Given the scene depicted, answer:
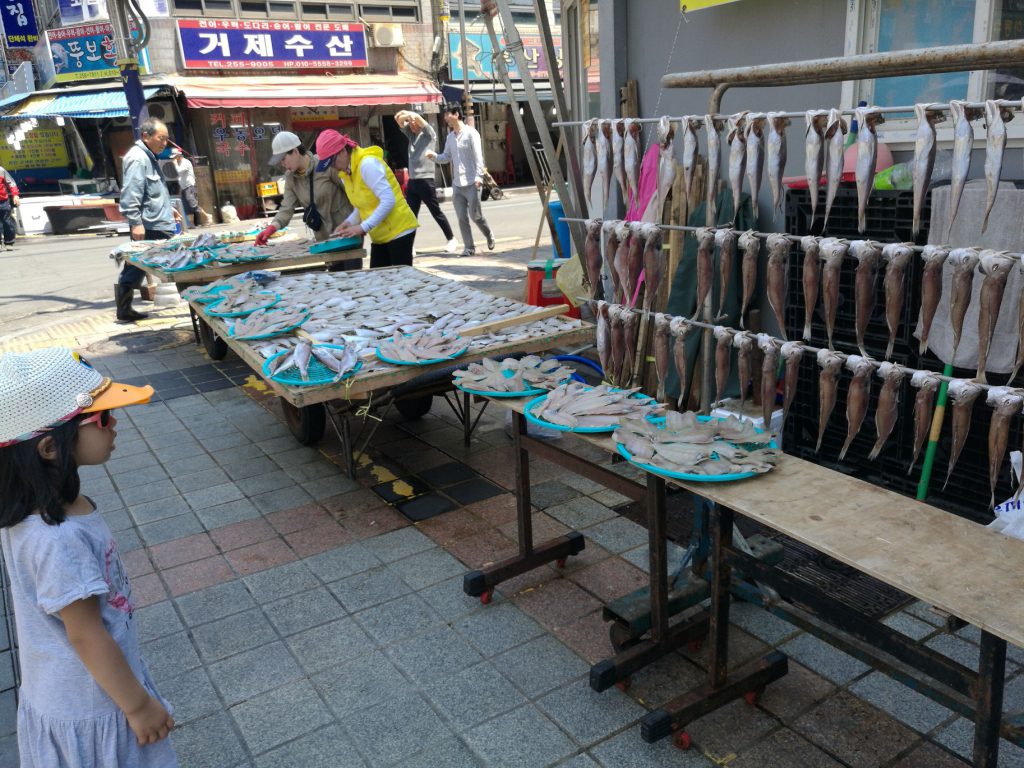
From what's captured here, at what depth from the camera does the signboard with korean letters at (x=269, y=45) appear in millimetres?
22438

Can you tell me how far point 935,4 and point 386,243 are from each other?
504 cm

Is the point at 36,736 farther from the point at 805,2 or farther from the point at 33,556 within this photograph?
the point at 805,2

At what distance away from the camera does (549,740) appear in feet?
9.70

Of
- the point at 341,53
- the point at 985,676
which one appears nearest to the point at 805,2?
the point at 985,676

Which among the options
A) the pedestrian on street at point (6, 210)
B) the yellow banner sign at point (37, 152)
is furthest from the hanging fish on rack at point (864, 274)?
the yellow banner sign at point (37, 152)

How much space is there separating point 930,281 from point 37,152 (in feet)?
88.5

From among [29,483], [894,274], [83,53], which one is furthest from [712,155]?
[83,53]

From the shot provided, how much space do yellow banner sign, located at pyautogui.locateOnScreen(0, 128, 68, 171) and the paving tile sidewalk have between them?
882 inches

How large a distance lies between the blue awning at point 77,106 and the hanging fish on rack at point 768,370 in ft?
71.5

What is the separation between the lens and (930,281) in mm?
2736

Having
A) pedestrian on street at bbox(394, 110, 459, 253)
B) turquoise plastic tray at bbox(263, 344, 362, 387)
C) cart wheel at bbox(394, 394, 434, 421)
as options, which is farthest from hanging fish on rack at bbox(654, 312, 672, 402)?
pedestrian on street at bbox(394, 110, 459, 253)

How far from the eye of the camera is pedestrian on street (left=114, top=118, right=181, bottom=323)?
377 inches

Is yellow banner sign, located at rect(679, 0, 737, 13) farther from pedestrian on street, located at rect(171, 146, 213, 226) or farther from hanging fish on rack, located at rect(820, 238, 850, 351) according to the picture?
pedestrian on street, located at rect(171, 146, 213, 226)

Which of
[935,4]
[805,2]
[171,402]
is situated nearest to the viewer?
Result: [935,4]
